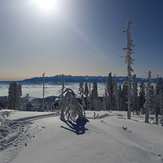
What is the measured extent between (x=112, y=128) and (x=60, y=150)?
26.3 feet

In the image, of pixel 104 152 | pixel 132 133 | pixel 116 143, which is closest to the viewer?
pixel 104 152

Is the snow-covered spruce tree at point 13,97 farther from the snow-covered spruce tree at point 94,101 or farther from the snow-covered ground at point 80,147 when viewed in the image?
the snow-covered ground at point 80,147

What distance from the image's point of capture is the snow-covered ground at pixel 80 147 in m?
16.8

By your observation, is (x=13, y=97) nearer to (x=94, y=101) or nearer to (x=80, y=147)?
(x=94, y=101)

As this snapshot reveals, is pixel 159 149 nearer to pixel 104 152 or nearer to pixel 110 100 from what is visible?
pixel 104 152

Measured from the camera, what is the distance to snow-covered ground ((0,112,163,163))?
16844 millimetres

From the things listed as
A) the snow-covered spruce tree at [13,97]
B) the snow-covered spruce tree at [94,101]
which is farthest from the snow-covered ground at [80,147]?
the snow-covered spruce tree at [94,101]

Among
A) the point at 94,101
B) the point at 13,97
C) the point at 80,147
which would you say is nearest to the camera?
the point at 80,147

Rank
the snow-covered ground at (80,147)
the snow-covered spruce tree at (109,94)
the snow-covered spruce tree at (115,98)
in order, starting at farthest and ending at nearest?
1. the snow-covered spruce tree at (115,98)
2. the snow-covered spruce tree at (109,94)
3. the snow-covered ground at (80,147)

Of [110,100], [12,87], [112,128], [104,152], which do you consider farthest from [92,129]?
[110,100]

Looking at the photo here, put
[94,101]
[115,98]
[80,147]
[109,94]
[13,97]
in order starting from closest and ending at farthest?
[80,147] → [13,97] → [109,94] → [115,98] → [94,101]

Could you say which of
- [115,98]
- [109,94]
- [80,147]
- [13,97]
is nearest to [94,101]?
[109,94]

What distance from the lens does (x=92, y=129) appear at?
23234 millimetres

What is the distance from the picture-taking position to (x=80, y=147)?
1842cm
